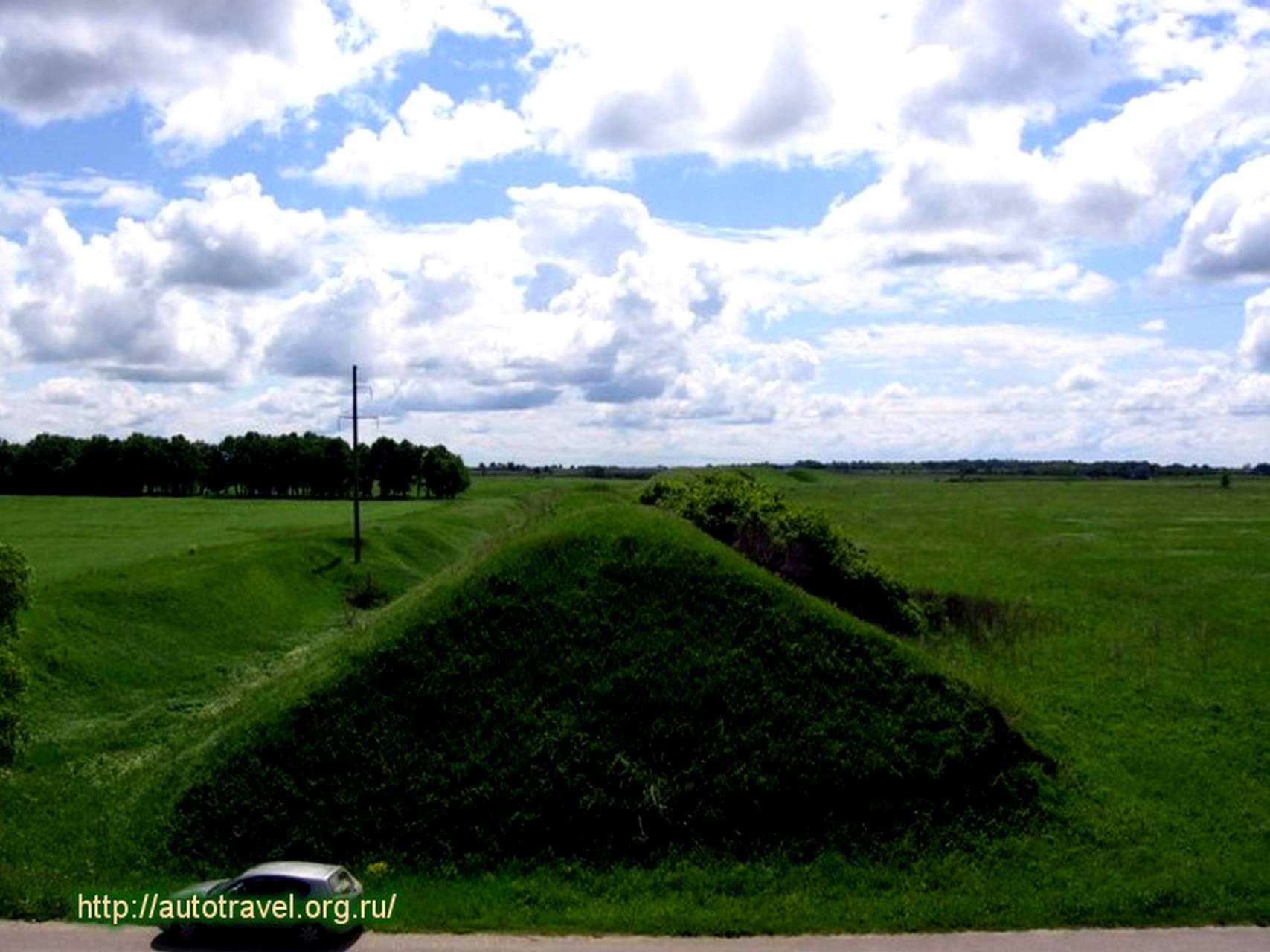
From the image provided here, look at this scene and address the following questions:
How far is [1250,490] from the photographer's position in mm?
145625

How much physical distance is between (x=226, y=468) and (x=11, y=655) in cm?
11996

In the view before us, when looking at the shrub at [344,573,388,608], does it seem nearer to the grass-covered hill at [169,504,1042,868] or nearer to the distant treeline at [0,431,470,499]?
the grass-covered hill at [169,504,1042,868]

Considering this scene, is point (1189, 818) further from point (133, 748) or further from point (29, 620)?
point (29, 620)

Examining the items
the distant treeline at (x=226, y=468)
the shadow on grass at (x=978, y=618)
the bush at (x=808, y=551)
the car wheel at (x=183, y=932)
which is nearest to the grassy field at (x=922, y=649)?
the shadow on grass at (x=978, y=618)

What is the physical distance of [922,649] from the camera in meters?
27.3

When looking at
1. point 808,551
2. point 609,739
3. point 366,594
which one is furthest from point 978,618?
point 366,594

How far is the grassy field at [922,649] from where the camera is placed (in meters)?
16.5

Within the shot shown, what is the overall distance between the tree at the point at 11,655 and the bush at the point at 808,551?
18.9m

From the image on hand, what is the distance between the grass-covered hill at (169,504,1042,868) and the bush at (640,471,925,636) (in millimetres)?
12276

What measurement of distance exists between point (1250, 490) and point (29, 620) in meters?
147

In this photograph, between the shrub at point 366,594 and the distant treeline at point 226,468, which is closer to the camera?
the shrub at point 366,594

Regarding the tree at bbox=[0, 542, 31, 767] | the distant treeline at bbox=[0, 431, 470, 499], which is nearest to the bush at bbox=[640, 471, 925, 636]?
the tree at bbox=[0, 542, 31, 767]

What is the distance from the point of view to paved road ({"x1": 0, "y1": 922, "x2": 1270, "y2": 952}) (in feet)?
49.0

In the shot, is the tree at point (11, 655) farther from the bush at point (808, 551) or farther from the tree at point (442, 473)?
the tree at point (442, 473)
